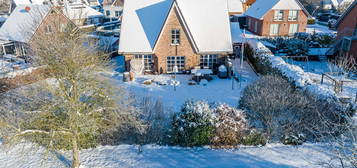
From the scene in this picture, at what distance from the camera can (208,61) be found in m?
24.6

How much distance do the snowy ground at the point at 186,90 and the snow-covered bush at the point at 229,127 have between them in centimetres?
441

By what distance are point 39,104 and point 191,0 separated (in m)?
19.6

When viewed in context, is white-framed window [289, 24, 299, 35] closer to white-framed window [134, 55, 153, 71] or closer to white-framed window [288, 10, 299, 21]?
white-framed window [288, 10, 299, 21]

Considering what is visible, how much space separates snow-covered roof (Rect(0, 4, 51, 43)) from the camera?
29.7 meters

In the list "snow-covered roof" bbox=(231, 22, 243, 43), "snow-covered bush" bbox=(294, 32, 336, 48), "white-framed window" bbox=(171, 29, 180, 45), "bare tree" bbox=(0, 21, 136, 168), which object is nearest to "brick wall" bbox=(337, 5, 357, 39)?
"snow-covered bush" bbox=(294, 32, 336, 48)

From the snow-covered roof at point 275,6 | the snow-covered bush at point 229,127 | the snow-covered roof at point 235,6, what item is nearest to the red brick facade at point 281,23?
the snow-covered roof at point 275,6

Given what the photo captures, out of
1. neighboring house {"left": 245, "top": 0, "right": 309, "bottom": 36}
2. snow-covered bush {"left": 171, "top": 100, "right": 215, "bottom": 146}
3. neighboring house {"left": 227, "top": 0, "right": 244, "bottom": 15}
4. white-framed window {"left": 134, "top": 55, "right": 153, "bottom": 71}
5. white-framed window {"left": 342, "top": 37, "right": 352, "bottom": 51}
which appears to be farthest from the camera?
neighboring house {"left": 227, "top": 0, "right": 244, "bottom": 15}

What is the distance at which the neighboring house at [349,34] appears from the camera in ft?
81.4

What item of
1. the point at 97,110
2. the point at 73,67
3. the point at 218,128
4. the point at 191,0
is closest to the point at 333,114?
the point at 218,128

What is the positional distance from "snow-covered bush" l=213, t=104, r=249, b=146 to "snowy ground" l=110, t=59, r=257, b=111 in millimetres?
4406

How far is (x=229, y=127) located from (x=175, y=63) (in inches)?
514

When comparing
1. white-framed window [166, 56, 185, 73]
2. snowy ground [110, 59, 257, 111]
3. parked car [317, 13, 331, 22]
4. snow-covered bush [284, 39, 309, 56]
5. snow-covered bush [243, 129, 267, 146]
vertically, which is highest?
parked car [317, 13, 331, 22]

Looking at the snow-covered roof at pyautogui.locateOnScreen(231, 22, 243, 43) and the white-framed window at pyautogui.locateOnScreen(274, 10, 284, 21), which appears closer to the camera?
the snow-covered roof at pyautogui.locateOnScreen(231, 22, 243, 43)

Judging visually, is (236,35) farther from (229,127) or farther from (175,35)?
(229,127)
